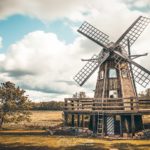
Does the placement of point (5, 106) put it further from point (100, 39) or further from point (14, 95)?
point (100, 39)

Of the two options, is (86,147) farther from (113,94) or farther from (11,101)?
(11,101)

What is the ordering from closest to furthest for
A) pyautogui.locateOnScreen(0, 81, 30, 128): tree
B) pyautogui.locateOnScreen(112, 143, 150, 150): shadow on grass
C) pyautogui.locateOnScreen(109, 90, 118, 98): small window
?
pyautogui.locateOnScreen(112, 143, 150, 150): shadow on grass → pyautogui.locateOnScreen(109, 90, 118, 98): small window → pyautogui.locateOnScreen(0, 81, 30, 128): tree

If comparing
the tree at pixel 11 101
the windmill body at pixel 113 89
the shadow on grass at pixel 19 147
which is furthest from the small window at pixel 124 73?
the tree at pixel 11 101

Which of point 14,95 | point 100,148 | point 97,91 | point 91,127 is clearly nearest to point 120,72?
point 97,91

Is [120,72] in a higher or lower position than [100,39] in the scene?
lower

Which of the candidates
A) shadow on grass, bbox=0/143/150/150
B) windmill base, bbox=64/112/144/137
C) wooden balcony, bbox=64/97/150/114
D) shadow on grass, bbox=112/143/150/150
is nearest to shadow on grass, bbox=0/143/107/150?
shadow on grass, bbox=0/143/150/150

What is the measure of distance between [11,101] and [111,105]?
1375cm

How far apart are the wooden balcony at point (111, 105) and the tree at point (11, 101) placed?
Answer: 310 inches

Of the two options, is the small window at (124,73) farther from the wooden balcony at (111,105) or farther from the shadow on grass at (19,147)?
the shadow on grass at (19,147)

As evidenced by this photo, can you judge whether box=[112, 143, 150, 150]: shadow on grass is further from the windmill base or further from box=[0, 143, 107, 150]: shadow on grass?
the windmill base

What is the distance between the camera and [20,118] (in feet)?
114

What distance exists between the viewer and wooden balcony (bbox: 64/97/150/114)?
82.5ft

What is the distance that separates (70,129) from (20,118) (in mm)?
9600

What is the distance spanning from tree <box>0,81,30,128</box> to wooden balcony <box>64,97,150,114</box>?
25.8 ft
